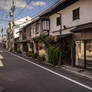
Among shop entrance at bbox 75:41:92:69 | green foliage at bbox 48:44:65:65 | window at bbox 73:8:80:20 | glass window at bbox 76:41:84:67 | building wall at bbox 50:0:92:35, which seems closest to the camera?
building wall at bbox 50:0:92:35

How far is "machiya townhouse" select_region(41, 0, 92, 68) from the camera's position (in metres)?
10.5

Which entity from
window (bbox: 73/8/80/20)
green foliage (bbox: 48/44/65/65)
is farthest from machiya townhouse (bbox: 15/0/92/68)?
green foliage (bbox: 48/44/65/65)

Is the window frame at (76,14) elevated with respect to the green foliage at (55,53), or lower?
elevated

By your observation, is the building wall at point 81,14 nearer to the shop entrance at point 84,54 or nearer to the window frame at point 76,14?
the window frame at point 76,14

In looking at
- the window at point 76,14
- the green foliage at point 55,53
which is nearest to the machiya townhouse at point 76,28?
the window at point 76,14

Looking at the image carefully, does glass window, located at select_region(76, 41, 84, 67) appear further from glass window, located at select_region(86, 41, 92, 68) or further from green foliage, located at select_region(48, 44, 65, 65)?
green foliage, located at select_region(48, 44, 65, 65)

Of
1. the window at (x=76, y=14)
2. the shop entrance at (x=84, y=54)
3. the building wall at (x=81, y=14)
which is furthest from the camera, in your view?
the window at (x=76, y=14)

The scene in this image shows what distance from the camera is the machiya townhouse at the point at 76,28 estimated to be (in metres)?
10.5

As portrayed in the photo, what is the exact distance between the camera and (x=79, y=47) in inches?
464

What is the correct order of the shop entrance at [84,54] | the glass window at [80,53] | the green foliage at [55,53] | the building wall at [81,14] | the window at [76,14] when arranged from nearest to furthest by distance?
the building wall at [81,14]
the shop entrance at [84,54]
the glass window at [80,53]
the window at [76,14]
the green foliage at [55,53]

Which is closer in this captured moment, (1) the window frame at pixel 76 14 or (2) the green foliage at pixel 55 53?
(1) the window frame at pixel 76 14

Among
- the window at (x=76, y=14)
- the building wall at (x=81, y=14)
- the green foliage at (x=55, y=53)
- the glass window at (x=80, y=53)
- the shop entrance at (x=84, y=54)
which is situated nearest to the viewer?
the building wall at (x=81, y=14)

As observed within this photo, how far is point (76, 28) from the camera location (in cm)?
1102

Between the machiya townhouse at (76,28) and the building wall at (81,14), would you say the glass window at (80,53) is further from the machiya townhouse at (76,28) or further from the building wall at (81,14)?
the building wall at (81,14)
